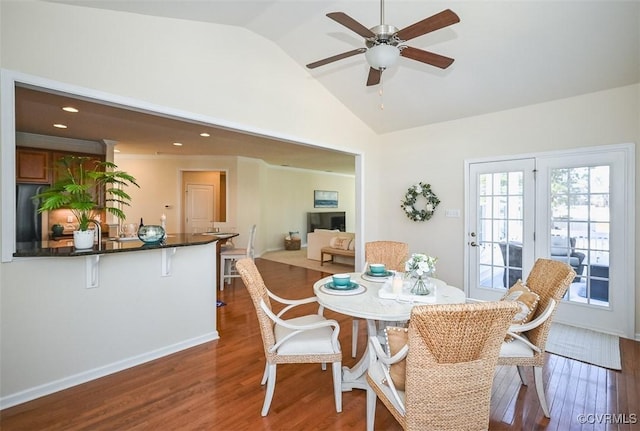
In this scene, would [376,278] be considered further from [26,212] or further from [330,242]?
[26,212]

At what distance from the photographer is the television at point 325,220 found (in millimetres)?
9977

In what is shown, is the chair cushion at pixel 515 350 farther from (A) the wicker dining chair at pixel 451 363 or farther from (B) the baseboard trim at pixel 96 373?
(B) the baseboard trim at pixel 96 373

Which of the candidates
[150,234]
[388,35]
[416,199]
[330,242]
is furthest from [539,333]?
[330,242]

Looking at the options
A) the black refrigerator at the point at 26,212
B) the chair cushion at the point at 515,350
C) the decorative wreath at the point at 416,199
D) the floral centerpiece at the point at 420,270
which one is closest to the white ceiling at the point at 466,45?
the decorative wreath at the point at 416,199

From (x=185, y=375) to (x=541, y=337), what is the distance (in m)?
2.65

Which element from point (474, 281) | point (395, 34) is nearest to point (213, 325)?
point (395, 34)

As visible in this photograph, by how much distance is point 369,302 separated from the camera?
6.35ft

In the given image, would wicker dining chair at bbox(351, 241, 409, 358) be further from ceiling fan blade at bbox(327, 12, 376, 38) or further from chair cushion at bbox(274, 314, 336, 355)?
ceiling fan blade at bbox(327, 12, 376, 38)

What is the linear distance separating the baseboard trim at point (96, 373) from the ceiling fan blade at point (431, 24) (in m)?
3.19

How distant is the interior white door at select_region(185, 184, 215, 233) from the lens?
8.07m

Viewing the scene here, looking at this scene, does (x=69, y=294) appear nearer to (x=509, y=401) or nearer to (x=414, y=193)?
(x=509, y=401)

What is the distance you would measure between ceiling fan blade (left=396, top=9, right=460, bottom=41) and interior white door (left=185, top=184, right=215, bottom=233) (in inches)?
276

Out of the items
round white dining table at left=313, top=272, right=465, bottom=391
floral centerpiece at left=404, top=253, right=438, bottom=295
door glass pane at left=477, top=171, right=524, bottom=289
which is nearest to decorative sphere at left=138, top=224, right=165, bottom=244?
round white dining table at left=313, top=272, right=465, bottom=391

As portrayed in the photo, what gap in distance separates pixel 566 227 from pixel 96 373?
4972 mm
